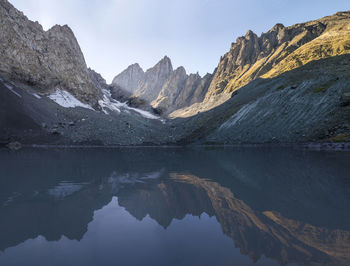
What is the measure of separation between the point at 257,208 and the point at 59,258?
7275 mm

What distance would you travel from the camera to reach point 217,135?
222ft

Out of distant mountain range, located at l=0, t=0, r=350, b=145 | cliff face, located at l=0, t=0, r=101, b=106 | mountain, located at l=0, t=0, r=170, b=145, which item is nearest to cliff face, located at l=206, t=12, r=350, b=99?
distant mountain range, located at l=0, t=0, r=350, b=145

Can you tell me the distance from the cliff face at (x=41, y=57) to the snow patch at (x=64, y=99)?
13.0 ft

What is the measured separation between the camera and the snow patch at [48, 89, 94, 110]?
98900 millimetres

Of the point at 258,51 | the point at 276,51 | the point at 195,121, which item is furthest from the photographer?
the point at 258,51

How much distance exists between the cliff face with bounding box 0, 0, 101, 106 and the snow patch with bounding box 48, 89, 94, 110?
3.97m

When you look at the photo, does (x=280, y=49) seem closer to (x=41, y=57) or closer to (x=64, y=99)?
(x=64, y=99)

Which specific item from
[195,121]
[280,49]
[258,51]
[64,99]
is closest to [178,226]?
[195,121]

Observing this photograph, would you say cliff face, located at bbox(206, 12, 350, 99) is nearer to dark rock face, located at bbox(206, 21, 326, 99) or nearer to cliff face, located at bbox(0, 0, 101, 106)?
Result: dark rock face, located at bbox(206, 21, 326, 99)

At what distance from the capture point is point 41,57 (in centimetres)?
10700

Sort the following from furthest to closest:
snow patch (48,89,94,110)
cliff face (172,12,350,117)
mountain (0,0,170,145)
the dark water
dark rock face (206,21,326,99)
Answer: dark rock face (206,21,326,99), snow patch (48,89,94,110), cliff face (172,12,350,117), mountain (0,0,170,145), the dark water

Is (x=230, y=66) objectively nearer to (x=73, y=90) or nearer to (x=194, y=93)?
(x=194, y=93)

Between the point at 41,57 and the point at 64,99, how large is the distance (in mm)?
27052

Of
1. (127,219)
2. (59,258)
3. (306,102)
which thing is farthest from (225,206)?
(306,102)
